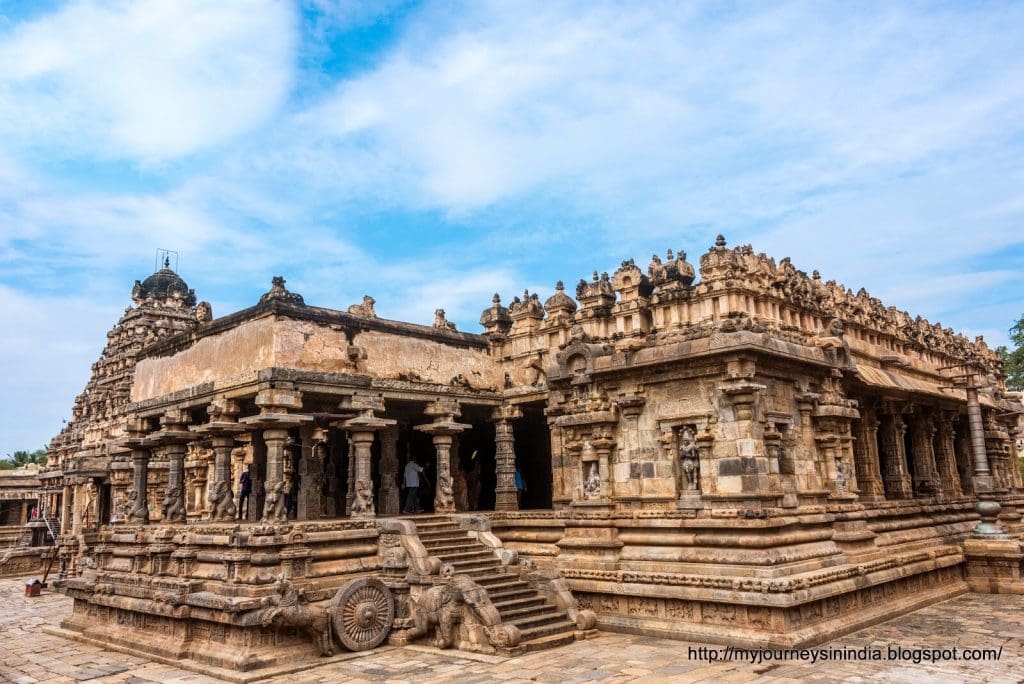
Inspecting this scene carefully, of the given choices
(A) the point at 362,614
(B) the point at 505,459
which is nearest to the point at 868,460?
(B) the point at 505,459

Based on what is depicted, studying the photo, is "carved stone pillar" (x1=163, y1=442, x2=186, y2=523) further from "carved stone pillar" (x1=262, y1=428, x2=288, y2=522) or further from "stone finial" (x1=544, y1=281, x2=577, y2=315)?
"stone finial" (x1=544, y1=281, x2=577, y2=315)

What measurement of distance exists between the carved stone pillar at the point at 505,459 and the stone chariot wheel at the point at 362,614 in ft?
14.7

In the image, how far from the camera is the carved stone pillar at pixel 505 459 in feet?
53.8

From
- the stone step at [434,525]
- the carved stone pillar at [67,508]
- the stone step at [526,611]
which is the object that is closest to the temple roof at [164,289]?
the carved stone pillar at [67,508]

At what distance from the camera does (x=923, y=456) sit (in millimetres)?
18859

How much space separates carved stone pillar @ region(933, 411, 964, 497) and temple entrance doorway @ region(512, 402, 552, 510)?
9.90 metres

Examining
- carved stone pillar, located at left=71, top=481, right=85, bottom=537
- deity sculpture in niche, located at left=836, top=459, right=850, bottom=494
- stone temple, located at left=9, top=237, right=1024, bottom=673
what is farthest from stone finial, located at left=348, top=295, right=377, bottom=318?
carved stone pillar, located at left=71, top=481, right=85, bottom=537

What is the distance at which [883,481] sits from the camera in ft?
58.8

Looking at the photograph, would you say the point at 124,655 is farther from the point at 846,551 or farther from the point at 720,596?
the point at 846,551

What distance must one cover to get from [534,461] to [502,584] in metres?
8.40

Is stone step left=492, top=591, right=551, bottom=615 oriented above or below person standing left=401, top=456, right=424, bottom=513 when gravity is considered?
below

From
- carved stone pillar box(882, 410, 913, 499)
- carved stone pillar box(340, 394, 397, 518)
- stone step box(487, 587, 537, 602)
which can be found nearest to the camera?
stone step box(487, 587, 537, 602)

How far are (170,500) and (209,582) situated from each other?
425 centimetres

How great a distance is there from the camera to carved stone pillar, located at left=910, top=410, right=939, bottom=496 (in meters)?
18.6
